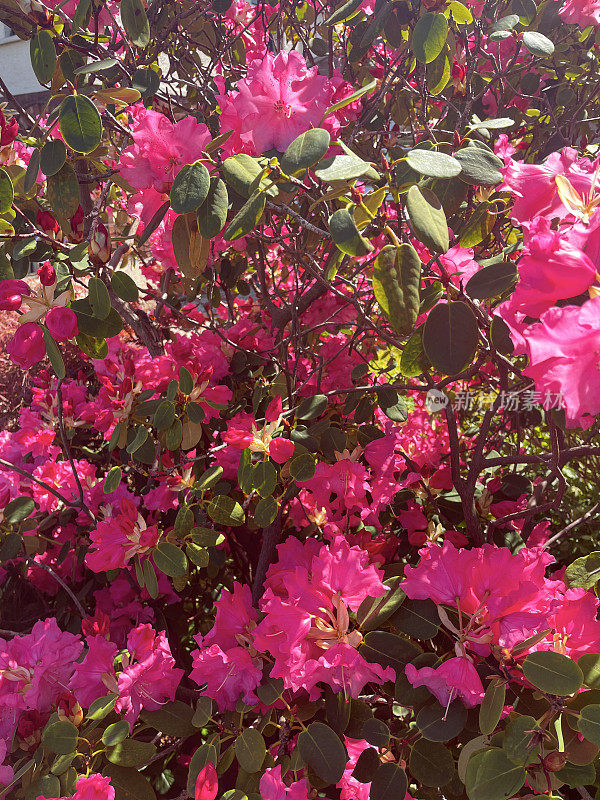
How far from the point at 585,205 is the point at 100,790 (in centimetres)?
103

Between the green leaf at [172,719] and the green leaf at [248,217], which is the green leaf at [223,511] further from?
the green leaf at [248,217]

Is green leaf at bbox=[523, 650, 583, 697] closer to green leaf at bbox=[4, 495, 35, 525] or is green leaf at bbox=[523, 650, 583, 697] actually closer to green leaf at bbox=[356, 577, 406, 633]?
green leaf at bbox=[356, 577, 406, 633]

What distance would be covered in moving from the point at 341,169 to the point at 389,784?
0.82 m

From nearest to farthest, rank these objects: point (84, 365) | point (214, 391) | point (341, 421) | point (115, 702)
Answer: point (115, 702) < point (214, 391) < point (341, 421) < point (84, 365)

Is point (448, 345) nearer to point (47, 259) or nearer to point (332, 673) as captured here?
point (332, 673)

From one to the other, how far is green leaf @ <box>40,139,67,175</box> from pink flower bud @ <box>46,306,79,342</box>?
21cm

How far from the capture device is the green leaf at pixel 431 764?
0.79 metres

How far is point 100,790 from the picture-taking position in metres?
0.82

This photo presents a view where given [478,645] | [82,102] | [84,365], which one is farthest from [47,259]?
[84,365]

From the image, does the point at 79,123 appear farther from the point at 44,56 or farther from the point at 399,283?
the point at 399,283

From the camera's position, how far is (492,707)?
72 cm

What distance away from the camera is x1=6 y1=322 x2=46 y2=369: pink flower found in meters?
0.89

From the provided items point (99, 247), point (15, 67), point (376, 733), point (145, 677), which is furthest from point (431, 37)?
point (15, 67)

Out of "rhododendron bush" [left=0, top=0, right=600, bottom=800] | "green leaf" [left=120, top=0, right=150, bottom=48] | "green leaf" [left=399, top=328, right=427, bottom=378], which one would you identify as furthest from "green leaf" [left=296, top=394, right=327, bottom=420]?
"green leaf" [left=120, top=0, right=150, bottom=48]
